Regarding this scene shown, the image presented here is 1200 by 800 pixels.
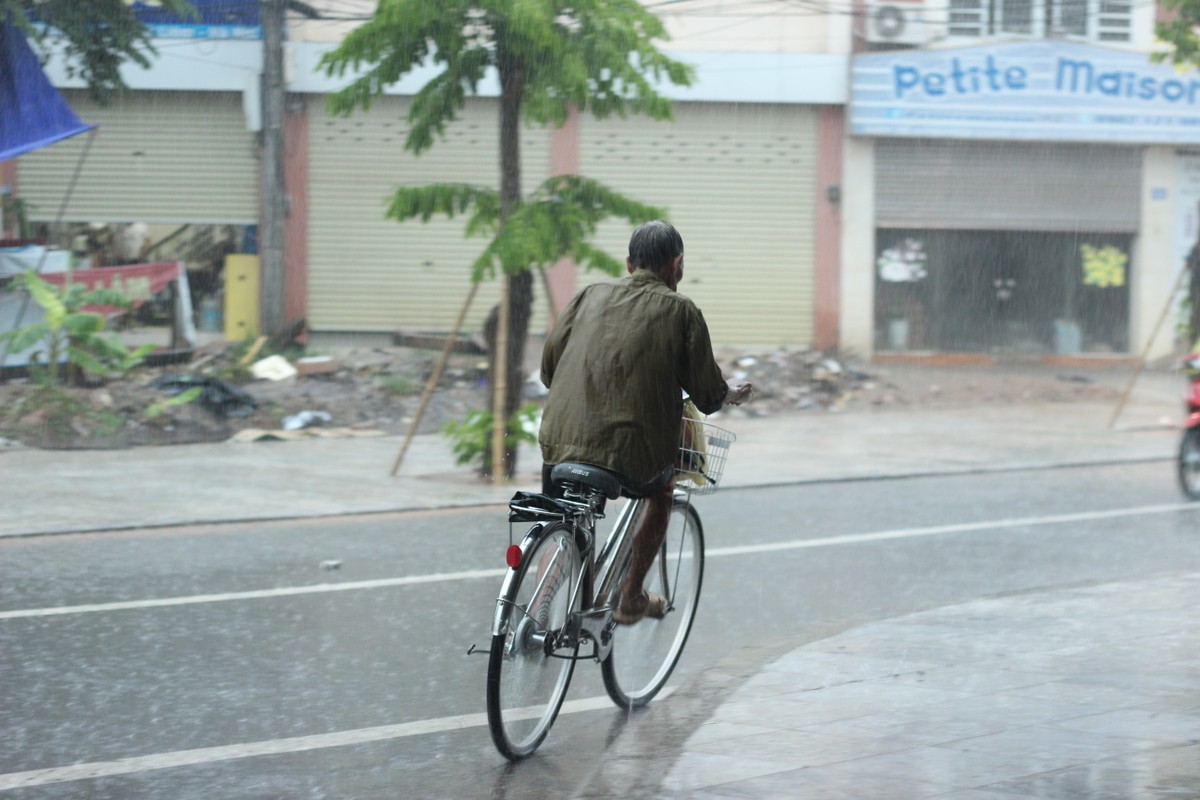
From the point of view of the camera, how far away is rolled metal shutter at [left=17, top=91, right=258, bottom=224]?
2317 centimetres

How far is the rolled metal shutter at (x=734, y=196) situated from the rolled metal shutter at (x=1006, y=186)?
1.44m

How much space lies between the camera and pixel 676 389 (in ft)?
16.3

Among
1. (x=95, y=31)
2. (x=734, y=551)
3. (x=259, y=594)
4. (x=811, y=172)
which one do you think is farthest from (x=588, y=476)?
(x=811, y=172)

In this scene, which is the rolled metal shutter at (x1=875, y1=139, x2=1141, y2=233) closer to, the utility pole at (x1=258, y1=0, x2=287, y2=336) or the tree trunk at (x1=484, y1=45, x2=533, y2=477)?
the utility pole at (x1=258, y1=0, x2=287, y2=336)

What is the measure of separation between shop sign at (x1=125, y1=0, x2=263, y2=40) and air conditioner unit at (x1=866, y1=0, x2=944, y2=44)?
945 centimetres

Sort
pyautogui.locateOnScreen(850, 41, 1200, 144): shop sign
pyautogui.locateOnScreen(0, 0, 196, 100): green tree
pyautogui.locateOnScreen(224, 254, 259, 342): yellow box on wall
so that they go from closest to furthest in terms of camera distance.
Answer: pyautogui.locateOnScreen(0, 0, 196, 100): green tree → pyautogui.locateOnScreen(224, 254, 259, 342): yellow box on wall → pyautogui.locateOnScreen(850, 41, 1200, 144): shop sign

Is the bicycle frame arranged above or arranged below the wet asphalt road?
above

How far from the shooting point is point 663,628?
5.75 metres

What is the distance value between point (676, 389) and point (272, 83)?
18.3m

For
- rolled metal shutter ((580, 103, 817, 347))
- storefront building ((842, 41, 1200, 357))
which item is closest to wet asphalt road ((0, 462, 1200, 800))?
rolled metal shutter ((580, 103, 817, 347))

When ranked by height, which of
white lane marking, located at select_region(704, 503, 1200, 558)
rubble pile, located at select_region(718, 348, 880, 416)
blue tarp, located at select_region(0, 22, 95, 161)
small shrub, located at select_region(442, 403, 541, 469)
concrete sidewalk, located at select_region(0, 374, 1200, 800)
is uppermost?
blue tarp, located at select_region(0, 22, 95, 161)

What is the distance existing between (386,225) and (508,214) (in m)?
12.1

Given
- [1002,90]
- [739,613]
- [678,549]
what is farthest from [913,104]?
[678,549]

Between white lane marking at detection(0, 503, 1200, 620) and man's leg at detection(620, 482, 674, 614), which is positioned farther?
white lane marking at detection(0, 503, 1200, 620)
